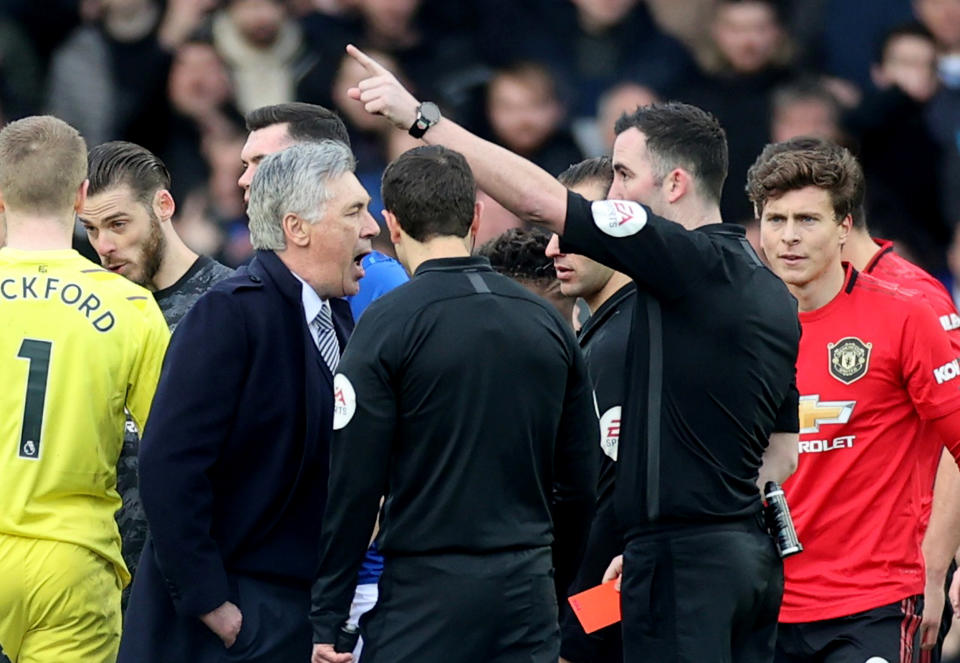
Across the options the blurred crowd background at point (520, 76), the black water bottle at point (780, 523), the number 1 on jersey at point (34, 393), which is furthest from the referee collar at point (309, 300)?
the blurred crowd background at point (520, 76)

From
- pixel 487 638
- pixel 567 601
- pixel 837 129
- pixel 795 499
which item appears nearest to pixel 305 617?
pixel 487 638

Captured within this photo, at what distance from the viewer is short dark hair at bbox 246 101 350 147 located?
5.54 m

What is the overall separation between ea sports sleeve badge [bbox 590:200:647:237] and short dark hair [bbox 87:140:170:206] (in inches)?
79.3

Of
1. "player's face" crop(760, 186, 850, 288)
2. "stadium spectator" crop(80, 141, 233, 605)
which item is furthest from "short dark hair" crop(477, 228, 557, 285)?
"stadium spectator" crop(80, 141, 233, 605)

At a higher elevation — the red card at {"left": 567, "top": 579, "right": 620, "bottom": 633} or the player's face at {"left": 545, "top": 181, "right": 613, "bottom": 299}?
the player's face at {"left": 545, "top": 181, "right": 613, "bottom": 299}

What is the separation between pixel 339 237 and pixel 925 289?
7.20ft

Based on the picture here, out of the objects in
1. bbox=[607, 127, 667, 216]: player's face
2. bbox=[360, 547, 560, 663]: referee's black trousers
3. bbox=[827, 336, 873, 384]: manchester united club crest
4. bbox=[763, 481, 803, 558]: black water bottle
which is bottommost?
bbox=[360, 547, 560, 663]: referee's black trousers

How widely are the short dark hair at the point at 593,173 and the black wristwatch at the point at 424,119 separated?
1.43 metres

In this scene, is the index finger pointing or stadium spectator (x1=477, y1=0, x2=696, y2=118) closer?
the index finger pointing

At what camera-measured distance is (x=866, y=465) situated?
5.37 meters

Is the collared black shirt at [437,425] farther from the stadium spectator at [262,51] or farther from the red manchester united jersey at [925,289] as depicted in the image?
the stadium spectator at [262,51]

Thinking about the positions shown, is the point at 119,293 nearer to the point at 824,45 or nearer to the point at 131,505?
the point at 131,505

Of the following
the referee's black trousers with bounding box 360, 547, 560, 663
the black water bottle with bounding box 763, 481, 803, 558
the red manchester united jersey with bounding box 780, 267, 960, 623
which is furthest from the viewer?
the red manchester united jersey with bounding box 780, 267, 960, 623

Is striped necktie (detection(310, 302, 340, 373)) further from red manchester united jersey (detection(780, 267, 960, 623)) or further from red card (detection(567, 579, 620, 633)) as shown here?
red manchester united jersey (detection(780, 267, 960, 623))
